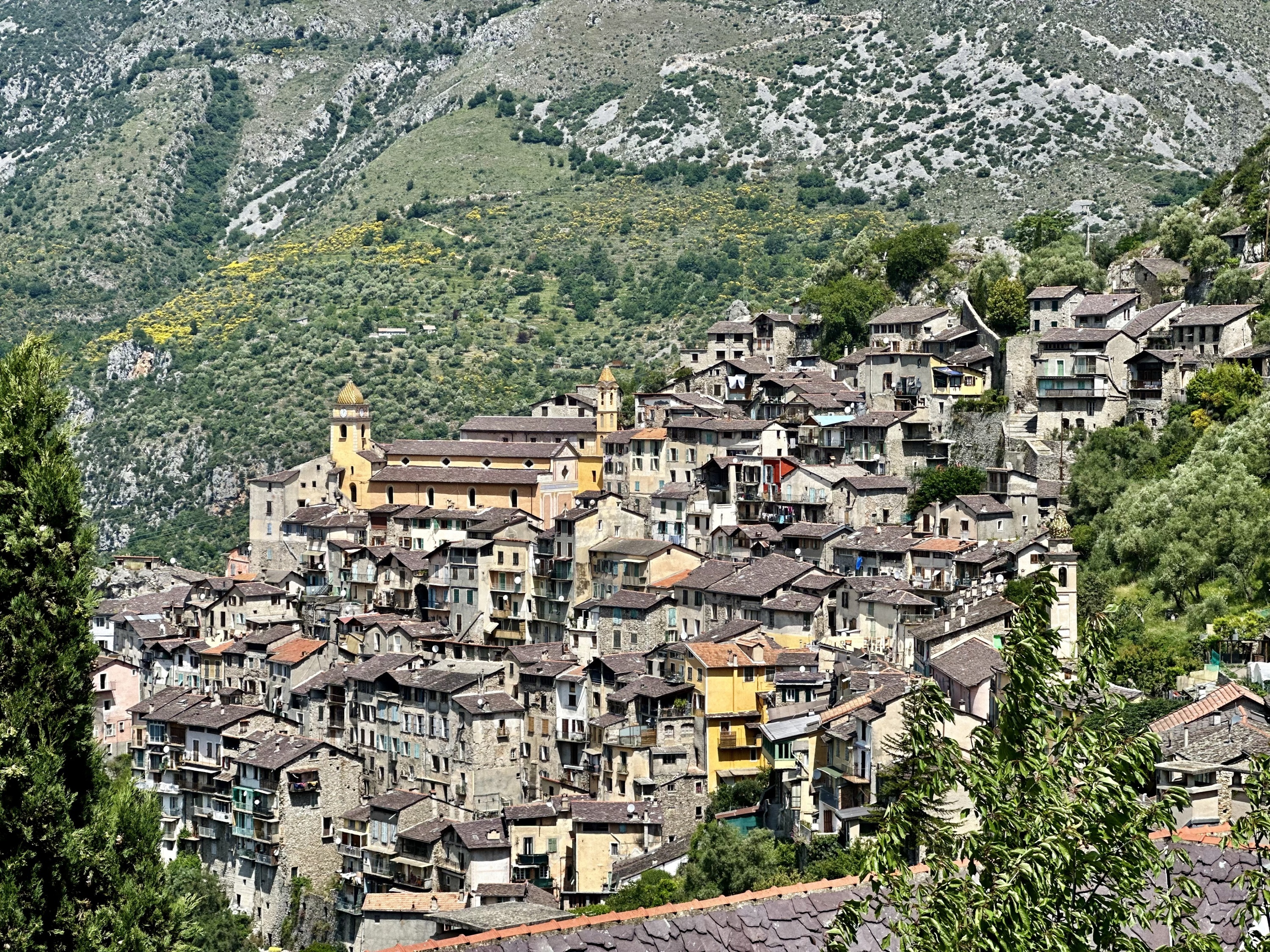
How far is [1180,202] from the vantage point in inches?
4941

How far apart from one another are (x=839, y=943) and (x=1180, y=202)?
380 ft

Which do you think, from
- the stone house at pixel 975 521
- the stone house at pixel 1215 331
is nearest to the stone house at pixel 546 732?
the stone house at pixel 975 521

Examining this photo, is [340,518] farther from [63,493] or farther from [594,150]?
[594,150]

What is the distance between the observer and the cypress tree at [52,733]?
16.9 m

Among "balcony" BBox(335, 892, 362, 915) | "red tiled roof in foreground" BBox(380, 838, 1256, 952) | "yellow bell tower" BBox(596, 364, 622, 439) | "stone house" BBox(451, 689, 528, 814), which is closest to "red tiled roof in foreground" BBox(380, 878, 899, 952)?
"red tiled roof in foreground" BBox(380, 838, 1256, 952)

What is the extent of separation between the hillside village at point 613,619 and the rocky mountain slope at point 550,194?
32.1 metres

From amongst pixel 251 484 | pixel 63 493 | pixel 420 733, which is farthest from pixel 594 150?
pixel 63 493

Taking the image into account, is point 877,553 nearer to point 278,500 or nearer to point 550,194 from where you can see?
point 278,500

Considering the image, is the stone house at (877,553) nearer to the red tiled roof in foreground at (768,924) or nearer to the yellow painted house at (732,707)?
the yellow painted house at (732,707)

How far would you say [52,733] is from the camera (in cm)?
1709

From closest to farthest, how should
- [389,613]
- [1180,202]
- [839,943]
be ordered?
[839,943] → [389,613] → [1180,202]

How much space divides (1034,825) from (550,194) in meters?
154

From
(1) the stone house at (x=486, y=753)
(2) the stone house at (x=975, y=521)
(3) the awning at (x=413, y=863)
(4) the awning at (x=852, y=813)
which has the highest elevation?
(2) the stone house at (x=975, y=521)

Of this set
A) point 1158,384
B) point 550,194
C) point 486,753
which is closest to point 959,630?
point 486,753
